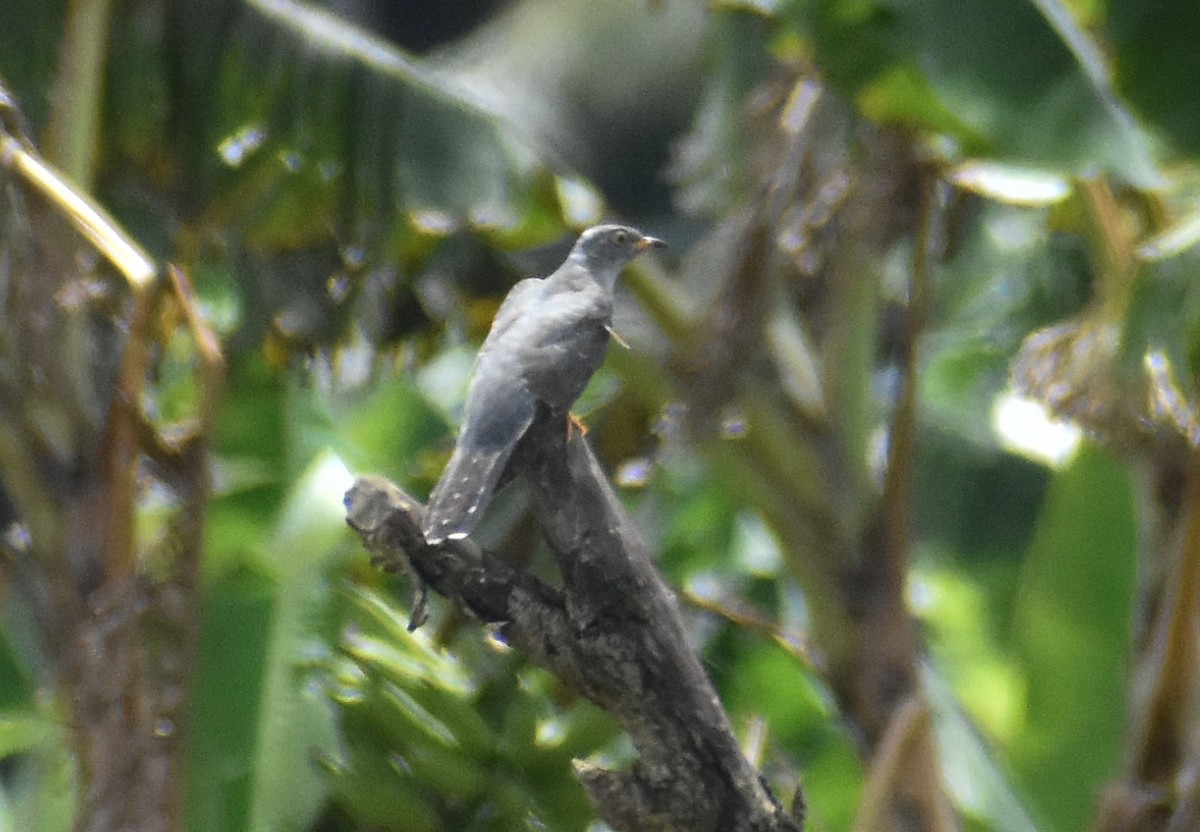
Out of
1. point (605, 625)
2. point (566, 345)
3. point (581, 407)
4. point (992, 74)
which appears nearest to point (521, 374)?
point (566, 345)

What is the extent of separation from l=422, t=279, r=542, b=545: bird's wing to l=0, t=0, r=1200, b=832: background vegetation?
22.1 inches

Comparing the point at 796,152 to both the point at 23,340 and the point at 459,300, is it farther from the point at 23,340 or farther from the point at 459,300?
the point at 23,340

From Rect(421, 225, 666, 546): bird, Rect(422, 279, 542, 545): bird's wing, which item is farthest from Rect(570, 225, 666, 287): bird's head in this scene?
Rect(422, 279, 542, 545): bird's wing

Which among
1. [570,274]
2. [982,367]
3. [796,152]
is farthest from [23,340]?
[982,367]

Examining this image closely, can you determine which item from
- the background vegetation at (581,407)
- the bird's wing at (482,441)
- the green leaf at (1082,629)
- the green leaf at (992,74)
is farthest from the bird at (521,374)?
the green leaf at (1082,629)

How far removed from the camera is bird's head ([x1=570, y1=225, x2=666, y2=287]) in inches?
64.4

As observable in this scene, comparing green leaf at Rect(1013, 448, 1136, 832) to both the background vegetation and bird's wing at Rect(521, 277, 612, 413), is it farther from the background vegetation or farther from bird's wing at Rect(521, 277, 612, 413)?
bird's wing at Rect(521, 277, 612, 413)

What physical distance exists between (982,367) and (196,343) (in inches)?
124

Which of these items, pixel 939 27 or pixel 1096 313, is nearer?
pixel 939 27

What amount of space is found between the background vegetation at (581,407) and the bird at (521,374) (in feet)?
1.72

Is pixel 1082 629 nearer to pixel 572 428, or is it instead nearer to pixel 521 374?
pixel 572 428

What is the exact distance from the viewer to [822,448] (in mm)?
2885

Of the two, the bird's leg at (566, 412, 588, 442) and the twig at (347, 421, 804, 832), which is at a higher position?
the bird's leg at (566, 412, 588, 442)

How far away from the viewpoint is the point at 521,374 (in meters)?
1.41
